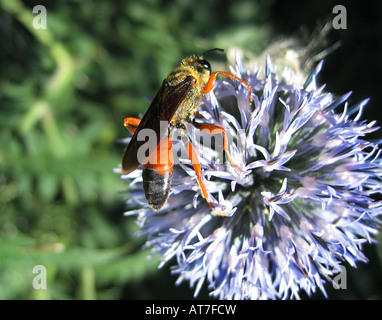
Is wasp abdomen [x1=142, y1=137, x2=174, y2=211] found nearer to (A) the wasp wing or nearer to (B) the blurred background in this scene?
(A) the wasp wing

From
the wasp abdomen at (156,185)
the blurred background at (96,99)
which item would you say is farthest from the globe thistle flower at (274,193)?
the blurred background at (96,99)

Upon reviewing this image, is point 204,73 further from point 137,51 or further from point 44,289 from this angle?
point 44,289

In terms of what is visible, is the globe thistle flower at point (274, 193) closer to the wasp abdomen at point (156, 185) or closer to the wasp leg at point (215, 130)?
the wasp leg at point (215, 130)

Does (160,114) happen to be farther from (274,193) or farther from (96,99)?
(96,99)

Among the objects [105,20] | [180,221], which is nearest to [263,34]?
[105,20]

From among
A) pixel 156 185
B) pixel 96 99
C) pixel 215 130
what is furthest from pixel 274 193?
pixel 96 99

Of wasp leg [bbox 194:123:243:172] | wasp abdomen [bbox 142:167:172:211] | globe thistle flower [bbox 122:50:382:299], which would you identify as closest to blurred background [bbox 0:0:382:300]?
globe thistle flower [bbox 122:50:382:299]

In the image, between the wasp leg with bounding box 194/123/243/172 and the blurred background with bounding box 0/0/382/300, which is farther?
the blurred background with bounding box 0/0/382/300

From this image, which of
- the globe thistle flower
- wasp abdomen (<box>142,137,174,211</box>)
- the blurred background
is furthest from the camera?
the blurred background
